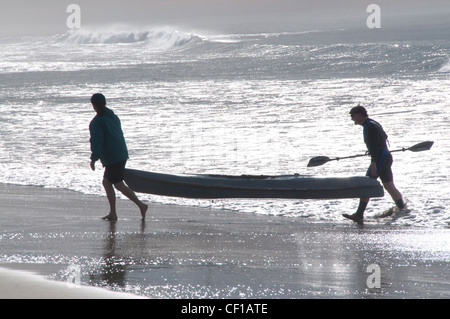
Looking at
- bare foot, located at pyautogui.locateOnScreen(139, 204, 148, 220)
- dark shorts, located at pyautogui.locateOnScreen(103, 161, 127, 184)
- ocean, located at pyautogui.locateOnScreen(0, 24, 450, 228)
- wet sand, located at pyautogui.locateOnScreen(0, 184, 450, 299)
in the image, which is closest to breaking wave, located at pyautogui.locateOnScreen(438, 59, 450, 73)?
ocean, located at pyautogui.locateOnScreen(0, 24, 450, 228)

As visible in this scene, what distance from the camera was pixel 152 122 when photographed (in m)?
19.7

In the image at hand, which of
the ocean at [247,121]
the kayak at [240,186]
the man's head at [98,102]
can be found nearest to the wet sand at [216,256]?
the kayak at [240,186]

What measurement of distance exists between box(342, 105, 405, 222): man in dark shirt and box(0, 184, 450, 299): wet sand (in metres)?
0.56

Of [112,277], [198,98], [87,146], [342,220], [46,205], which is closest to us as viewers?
[112,277]

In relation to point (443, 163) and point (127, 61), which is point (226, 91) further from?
point (127, 61)

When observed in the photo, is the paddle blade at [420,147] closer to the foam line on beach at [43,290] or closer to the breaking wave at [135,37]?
the foam line on beach at [43,290]

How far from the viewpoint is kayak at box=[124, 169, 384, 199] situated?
847cm

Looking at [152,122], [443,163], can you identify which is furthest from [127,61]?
[443,163]

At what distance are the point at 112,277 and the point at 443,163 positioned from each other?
8.09 metres

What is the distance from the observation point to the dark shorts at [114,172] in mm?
7480

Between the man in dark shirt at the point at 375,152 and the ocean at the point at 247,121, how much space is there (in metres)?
0.26

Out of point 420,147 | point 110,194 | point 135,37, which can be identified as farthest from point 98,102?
point 135,37

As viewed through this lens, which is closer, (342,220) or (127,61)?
(342,220)

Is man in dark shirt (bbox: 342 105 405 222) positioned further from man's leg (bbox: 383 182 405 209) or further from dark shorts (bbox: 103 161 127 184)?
dark shorts (bbox: 103 161 127 184)
